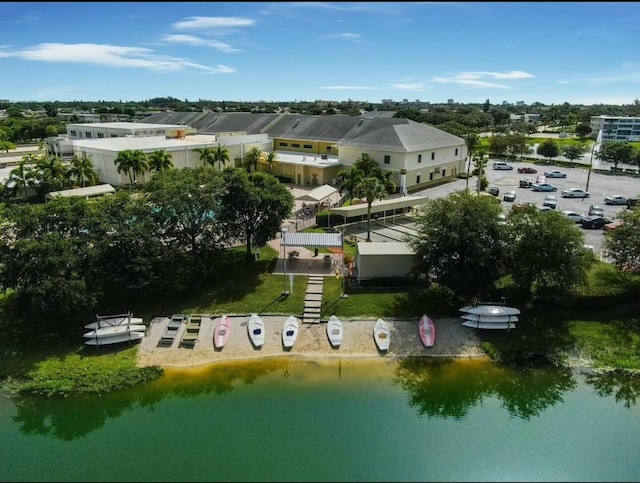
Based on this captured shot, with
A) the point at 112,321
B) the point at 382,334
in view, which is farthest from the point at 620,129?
the point at 112,321

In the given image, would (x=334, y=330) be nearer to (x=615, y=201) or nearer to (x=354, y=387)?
(x=354, y=387)

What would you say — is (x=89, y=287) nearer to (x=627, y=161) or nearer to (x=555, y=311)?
(x=555, y=311)

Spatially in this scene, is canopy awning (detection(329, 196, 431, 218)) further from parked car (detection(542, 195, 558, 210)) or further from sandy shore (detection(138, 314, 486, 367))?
parked car (detection(542, 195, 558, 210))

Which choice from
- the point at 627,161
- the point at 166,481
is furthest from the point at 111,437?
the point at 627,161

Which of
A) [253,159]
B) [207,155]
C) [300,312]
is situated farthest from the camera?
[207,155]

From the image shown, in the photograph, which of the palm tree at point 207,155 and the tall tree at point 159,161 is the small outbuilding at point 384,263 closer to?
the tall tree at point 159,161

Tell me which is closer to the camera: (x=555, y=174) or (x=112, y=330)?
(x=112, y=330)
